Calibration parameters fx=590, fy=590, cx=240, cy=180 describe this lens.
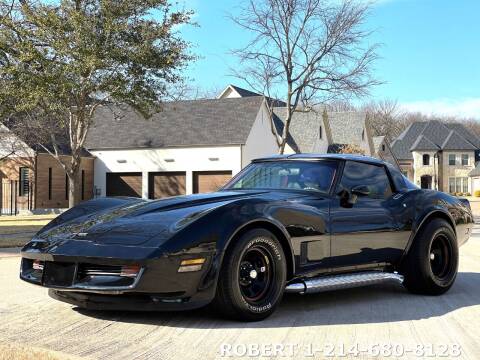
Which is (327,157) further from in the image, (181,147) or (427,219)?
(181,147)

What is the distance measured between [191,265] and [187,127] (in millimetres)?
32466

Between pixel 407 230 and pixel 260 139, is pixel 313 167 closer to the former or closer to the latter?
pixel 407 230

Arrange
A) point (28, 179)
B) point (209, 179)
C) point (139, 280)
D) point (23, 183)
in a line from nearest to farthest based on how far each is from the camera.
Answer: point (139, 280) → point (28, 179) → point (23, 183) → point (209, 179)

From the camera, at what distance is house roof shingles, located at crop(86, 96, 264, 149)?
34.8m

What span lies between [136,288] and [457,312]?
113 inches

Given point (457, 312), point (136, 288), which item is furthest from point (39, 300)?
point (457, 312)

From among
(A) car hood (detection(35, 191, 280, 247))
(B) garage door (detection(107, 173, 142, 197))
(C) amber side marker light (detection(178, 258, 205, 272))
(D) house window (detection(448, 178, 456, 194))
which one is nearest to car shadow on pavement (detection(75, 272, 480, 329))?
(C) amber side marker light (detection(178, 258, 205, 272))

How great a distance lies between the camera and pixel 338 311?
5.09 m

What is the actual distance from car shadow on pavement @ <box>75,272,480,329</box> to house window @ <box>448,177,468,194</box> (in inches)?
2645

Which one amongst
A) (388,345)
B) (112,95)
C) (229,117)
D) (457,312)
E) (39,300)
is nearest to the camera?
(388,345)

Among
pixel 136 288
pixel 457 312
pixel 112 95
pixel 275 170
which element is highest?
pixel 112 95

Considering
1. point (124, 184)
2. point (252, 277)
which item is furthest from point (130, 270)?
point (124, 184)

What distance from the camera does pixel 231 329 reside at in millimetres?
4328

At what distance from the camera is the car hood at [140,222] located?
4.34 meters
